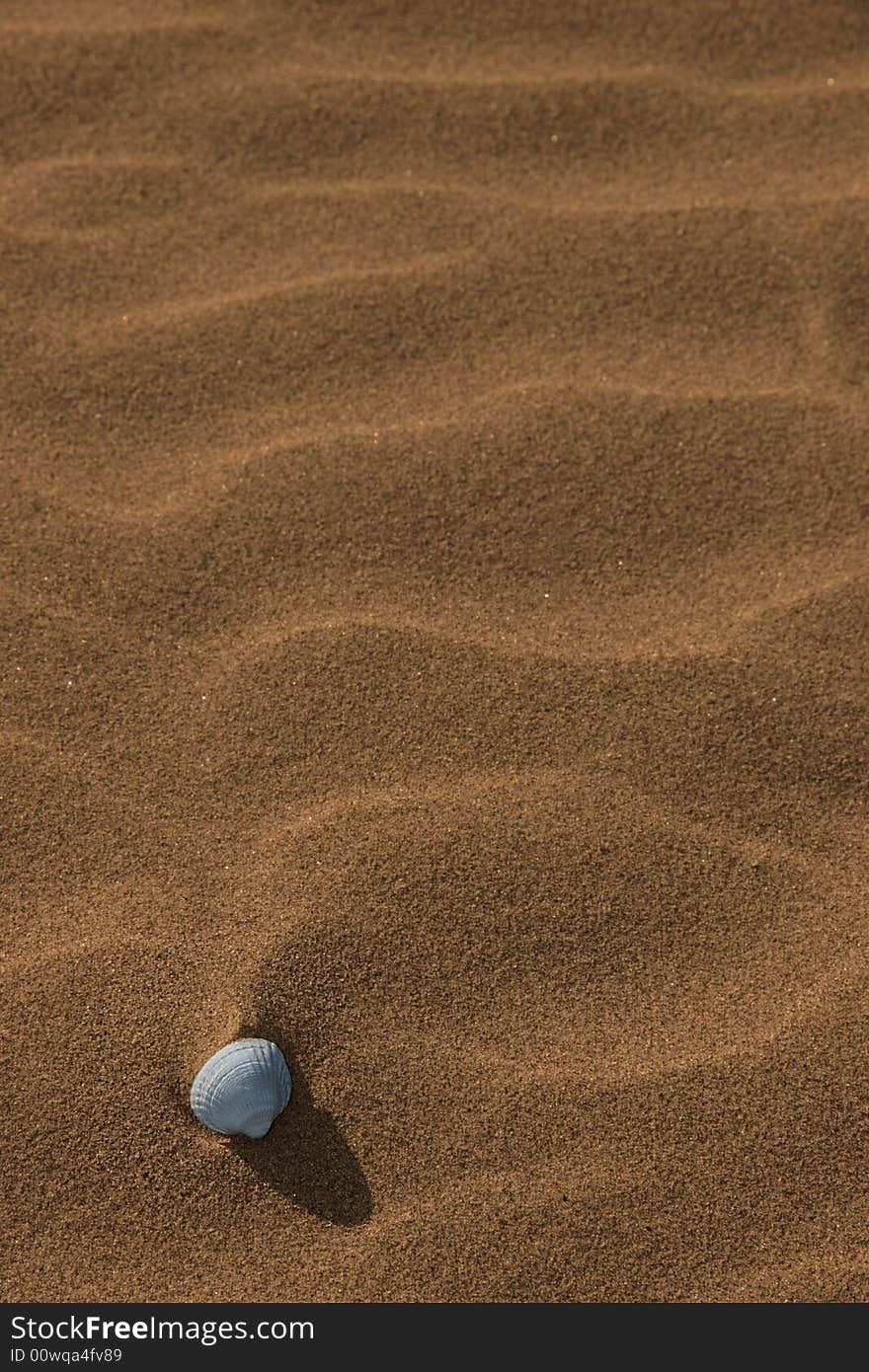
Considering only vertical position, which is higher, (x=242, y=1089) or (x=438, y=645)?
(x=438, y=645)

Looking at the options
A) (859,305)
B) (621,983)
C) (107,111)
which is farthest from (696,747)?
(107,111)

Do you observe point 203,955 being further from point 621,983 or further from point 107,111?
point 107,111

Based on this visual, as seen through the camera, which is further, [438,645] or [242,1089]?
[438,645]
